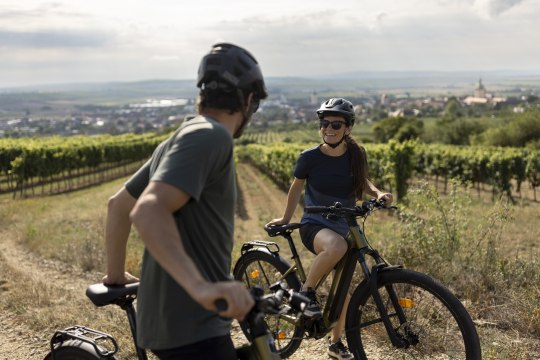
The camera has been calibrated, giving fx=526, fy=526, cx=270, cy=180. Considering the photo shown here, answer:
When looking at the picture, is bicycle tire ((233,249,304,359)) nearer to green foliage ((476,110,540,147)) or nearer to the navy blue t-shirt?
the navy blue t-shirt

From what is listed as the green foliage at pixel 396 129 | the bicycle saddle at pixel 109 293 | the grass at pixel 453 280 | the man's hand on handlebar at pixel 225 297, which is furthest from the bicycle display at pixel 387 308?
the green foliage at pixel 396 129

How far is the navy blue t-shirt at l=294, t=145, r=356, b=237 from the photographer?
13.5 ft

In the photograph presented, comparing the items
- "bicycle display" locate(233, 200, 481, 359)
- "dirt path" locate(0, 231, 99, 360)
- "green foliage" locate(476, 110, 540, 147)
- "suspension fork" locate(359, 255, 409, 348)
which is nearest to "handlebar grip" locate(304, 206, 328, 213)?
"bicycle display" locate(233, 200, 481, 359)

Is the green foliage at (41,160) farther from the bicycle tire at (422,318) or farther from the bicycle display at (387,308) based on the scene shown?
the bicycle tire at (422,318)

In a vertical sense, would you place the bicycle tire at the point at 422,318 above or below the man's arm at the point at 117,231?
below

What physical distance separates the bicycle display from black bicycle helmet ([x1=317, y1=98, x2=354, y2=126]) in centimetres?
80

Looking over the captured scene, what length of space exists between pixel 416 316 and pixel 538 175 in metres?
31.3

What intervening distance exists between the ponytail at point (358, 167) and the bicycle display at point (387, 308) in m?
0.39

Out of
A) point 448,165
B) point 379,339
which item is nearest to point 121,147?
point 448,165

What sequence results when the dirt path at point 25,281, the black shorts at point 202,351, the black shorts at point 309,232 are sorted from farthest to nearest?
1. the dirt path at point 25,281
2. the black shorts at point 309,232
3. the black shorts at point 202,351

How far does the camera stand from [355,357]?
3576 millimetres

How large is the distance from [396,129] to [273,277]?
8721cm

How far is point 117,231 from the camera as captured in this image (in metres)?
2.22

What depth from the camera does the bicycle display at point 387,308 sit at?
3148 mm
